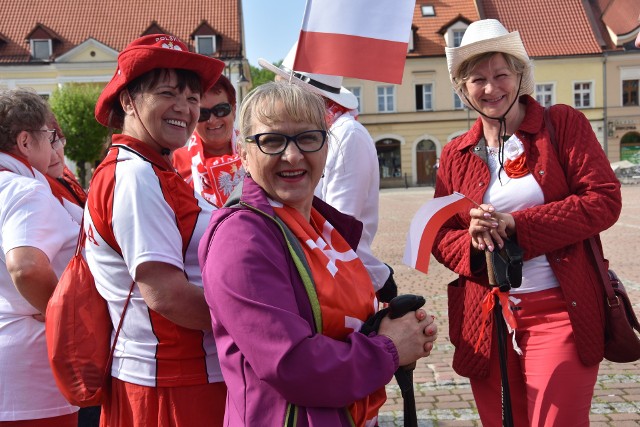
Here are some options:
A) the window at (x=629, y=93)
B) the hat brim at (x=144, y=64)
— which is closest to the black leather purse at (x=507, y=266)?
the hat brim at (x=144, y=64)

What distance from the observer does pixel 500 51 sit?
9.36ft

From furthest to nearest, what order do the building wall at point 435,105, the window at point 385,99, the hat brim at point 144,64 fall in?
the window at point 385,99
the building wall at point 435,105
the hat brim at point 144,64

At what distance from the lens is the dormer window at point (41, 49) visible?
37.9m

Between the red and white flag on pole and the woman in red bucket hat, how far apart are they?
78 cm

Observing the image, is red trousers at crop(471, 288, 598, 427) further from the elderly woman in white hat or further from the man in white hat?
the man in white hat

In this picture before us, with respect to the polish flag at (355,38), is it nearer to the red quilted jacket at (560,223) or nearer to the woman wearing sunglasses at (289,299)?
the red quilted jacket at (560,223)

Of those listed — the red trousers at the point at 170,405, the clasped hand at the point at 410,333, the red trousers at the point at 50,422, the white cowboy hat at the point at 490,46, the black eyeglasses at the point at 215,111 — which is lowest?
the red trousers at the point at 50,422

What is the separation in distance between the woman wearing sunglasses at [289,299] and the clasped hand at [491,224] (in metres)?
0.85

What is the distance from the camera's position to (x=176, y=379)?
2.06 meters

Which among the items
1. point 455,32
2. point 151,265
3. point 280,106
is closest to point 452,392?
point 151,265

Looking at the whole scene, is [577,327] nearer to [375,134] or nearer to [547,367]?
[547,367]

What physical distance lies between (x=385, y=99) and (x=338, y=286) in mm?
39025

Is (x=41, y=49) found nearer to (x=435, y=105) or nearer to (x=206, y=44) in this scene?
(x=206, y=44)

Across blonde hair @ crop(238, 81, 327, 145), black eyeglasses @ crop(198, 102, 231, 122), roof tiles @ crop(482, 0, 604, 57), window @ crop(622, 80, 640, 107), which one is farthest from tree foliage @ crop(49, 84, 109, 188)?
blonde hair @ crop(238, 81, 327, 145)
